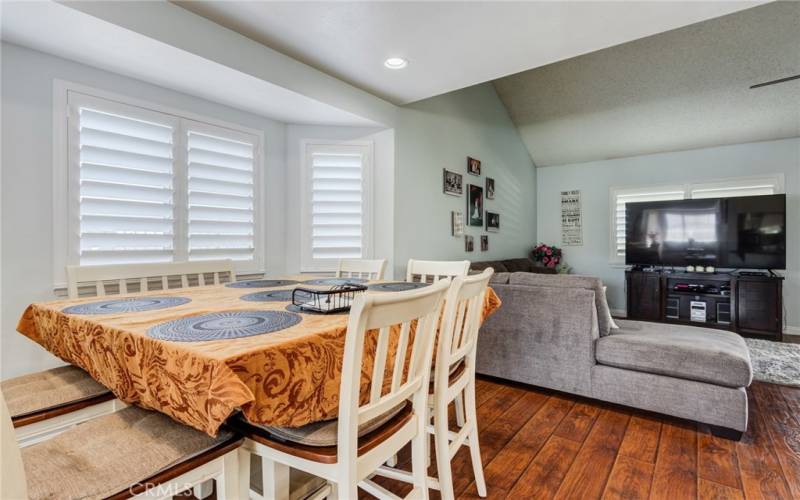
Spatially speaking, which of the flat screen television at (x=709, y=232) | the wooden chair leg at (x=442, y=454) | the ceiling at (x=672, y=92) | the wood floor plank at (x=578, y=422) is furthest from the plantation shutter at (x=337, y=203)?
the flat screen television at (x=709, y=232)

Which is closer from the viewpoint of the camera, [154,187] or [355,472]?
[355,472]

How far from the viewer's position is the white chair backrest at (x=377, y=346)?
0.86 meters

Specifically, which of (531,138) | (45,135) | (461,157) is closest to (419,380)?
(45,135)

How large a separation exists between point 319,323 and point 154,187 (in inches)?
76.2

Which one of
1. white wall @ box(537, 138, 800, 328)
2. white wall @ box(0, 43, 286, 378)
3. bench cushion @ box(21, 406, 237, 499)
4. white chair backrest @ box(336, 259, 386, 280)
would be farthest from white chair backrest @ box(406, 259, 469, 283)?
white wall @ box(537, 138, 800, 328)

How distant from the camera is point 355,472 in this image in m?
0.92

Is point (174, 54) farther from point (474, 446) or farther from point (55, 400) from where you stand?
point (474, 446)

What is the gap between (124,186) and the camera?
2268 millimetres

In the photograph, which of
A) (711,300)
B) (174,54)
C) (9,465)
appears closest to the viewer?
(9,465)

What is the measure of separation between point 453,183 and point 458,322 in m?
2.95

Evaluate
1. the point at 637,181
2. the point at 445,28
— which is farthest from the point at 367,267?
the point at 637,181

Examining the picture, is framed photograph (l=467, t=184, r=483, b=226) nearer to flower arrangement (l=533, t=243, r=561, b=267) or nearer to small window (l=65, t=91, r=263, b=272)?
flower arrangement (l=533, t=243, r=561, b=267)

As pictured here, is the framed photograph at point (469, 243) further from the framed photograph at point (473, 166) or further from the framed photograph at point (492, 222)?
the framed photograph at point (473, 166)

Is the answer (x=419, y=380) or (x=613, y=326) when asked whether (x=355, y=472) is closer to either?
(x=419, y=380)
